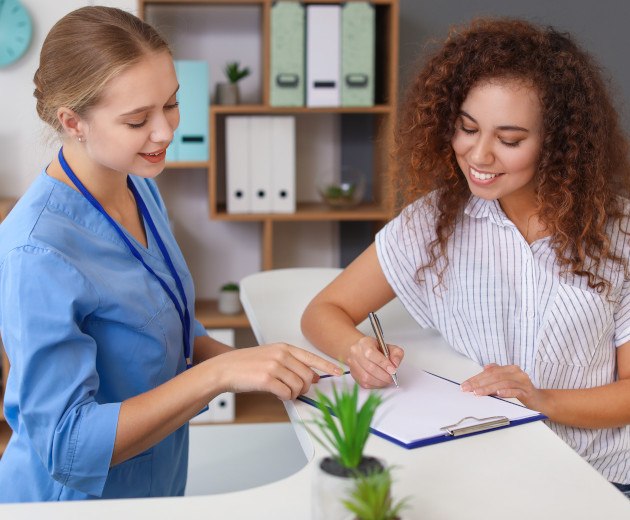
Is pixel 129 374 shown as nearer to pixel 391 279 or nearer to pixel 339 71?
pixel 391 279

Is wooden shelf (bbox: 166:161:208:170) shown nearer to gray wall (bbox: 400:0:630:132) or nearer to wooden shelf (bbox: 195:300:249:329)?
wooden shelf (bbox: 195:300:249:329)

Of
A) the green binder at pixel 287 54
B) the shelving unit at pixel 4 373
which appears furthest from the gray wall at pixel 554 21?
the shelving unit at pixel 4 373

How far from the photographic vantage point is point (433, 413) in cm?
124

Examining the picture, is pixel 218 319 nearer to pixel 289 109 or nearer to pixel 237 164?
pixel 237 164

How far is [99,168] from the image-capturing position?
1.42 meters

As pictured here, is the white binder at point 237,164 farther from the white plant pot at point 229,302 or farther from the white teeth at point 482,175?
the white teeth at point 482,175

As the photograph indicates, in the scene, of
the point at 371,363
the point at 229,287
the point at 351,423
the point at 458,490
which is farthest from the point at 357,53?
the point at 351,423

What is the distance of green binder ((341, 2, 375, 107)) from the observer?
3.20 m

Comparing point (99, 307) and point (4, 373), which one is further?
point (4, 373)

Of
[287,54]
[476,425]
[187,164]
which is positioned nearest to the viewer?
[476,425]

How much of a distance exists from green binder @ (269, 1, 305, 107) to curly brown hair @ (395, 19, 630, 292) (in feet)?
5.32

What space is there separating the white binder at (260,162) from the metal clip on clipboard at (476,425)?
228 cm

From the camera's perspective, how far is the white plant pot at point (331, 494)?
→ 777 millimetres

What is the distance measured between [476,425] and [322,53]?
228 cm
